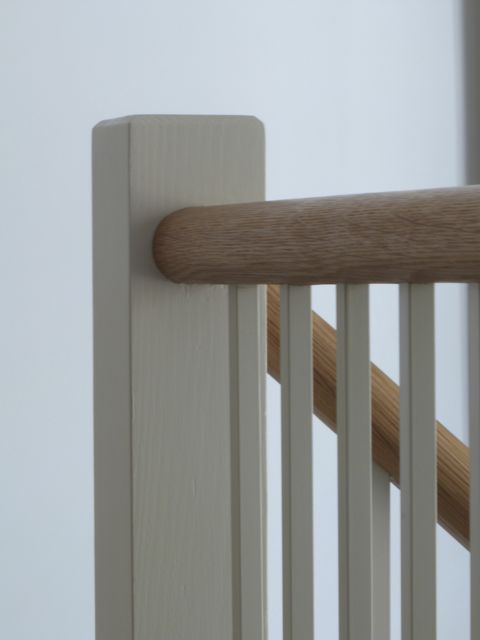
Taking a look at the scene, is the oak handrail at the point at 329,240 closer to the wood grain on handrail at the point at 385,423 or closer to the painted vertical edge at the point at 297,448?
the painted vertical edge at the point at 297,448

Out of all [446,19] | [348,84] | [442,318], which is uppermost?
[446,19]

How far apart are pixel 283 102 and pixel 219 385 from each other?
1.77 metres

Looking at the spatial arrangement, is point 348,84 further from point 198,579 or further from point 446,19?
point 198,579

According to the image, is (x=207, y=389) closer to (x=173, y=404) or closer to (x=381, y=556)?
(x=173, y=404)

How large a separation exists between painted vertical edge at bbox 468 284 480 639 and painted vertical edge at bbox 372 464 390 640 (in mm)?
166

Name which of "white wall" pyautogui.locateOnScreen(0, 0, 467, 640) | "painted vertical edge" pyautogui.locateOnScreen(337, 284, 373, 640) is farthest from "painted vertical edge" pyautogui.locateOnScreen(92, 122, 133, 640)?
"white wall" pyautogui.locateOnScreen(0, 0, 467, 640)

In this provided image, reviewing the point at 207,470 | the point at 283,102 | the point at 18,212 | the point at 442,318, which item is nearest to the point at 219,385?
the point at 207,470

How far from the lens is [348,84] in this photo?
2.40 meters

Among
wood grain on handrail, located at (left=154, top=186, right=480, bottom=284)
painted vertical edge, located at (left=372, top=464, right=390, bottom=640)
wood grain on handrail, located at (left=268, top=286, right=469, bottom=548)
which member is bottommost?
painted vertical edge, located at (left=372, top=464, right=390, bottom=640)

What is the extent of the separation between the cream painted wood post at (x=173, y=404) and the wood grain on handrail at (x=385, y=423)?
4.1 inches

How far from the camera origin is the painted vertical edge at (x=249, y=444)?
0.49m

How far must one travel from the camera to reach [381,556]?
0.59 meters

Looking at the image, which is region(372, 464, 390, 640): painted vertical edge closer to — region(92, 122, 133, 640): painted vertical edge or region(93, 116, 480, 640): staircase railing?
region(93, 116, 480, 640): staircase railing

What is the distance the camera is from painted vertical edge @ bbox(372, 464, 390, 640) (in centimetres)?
56
